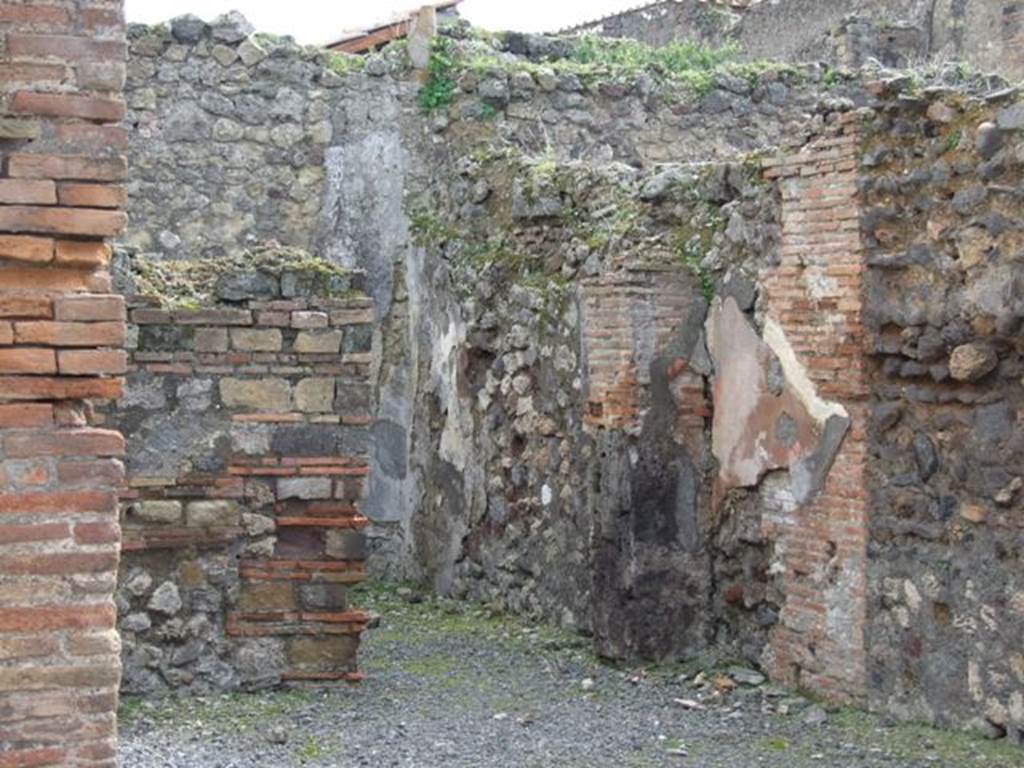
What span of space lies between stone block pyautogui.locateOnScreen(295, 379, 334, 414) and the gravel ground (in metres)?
1.26

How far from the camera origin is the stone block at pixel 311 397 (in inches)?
301

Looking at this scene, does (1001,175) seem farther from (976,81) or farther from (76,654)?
(76,654)

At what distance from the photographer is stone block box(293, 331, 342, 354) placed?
7621mm

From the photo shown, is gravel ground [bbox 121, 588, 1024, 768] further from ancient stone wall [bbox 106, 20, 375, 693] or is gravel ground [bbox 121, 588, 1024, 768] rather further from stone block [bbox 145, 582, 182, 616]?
stone block [bbox 145, 582, 182, 616]

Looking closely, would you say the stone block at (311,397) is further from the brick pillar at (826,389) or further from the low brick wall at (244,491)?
the brick pillar at (826,389)

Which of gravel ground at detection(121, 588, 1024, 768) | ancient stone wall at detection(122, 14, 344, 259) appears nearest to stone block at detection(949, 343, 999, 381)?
gravel ground at detection(121, 588, 1024, 768)

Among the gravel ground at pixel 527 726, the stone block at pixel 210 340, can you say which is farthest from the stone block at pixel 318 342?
the gravel ground at pixel 527 726

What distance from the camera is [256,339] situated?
299 inches

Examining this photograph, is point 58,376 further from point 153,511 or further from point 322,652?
point 322,652

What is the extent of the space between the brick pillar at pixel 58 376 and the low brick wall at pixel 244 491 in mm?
3548

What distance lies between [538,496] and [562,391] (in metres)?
0.67

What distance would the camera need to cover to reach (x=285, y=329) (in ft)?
25.0

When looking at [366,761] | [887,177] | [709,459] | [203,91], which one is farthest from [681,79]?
[366,761]

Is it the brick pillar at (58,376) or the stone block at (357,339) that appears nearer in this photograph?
the brick pillar at (58,376)
